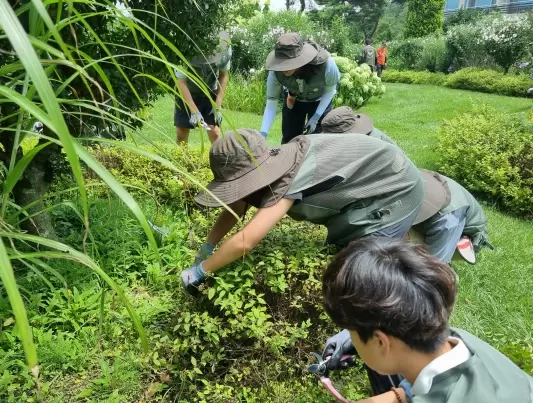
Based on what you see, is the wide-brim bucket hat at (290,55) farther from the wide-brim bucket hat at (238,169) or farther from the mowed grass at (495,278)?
the wide-brim bucket hat at (238,169)

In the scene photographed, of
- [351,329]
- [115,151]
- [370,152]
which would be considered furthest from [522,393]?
[115,151]

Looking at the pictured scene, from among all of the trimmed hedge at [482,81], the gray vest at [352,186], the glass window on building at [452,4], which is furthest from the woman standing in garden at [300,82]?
the glass window on building at [452,4]

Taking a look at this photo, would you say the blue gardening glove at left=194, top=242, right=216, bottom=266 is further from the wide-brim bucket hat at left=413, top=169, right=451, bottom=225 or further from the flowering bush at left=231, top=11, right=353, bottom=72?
the flowering bush at left=231, top=11, right=353, bottom=72

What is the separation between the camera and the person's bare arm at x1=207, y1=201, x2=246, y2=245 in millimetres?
2062

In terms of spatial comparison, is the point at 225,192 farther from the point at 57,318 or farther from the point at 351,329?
the point at 57,318

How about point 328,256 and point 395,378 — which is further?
point 328,256

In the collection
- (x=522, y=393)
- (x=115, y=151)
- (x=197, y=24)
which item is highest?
(x=197, y=24)

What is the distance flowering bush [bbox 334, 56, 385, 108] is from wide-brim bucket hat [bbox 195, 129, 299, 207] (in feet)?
25.7

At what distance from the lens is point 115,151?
13.3 feet

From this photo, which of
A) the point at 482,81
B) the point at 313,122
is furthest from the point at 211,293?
the point at 482,81

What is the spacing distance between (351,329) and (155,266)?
1836 mm

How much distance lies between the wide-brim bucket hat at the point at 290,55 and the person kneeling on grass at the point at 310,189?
1703mm

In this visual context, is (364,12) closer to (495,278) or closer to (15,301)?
(495,278)

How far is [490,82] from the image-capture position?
44.9 ft
